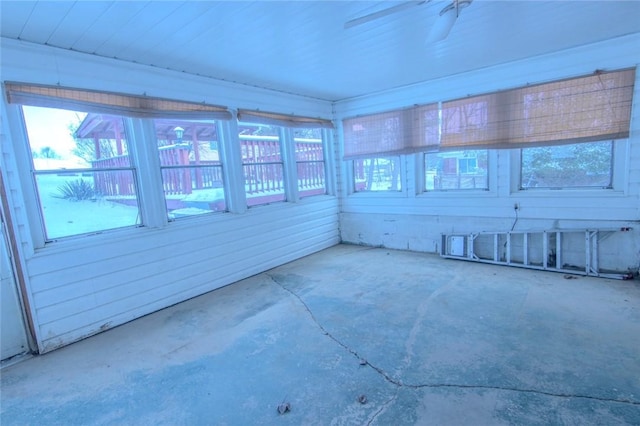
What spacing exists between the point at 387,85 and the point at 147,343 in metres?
4.41

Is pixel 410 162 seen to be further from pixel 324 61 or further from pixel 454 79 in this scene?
pixel 324 61

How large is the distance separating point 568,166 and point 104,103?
5.17 m

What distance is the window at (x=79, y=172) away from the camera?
9.27 ft

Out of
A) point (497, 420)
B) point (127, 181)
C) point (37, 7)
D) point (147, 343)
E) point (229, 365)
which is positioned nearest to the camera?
point (497, 420)

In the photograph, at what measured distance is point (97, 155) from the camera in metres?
3.13

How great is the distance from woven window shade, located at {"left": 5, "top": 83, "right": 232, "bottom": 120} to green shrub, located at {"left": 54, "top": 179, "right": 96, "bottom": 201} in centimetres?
67

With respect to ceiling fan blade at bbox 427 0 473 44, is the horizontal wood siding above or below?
below

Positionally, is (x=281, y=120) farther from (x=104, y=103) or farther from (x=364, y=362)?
(x=364, y=362)

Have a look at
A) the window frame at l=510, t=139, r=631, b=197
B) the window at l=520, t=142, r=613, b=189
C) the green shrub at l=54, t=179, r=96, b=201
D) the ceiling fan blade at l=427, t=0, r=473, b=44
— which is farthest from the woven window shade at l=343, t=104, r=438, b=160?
the green shrub at l=54, t=179, r=96, b=201

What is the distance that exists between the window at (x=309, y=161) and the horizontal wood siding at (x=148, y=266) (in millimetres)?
532

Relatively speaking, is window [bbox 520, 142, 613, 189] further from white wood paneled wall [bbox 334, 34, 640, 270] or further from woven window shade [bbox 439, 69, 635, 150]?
woven window shade [bbox 439, 69, 635, 150]

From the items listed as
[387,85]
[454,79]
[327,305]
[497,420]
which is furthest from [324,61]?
[497,420]

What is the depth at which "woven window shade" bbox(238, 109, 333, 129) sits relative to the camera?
14.1ft

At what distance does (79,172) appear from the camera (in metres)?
3.01
